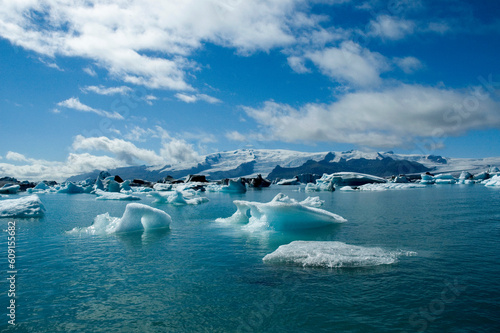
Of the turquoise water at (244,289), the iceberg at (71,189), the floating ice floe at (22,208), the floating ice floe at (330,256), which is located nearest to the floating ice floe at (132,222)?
the turquoise water at (244,289)

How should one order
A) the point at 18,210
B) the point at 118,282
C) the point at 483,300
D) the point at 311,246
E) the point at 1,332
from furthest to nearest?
the point at 18,210 → the point at 311,246 → the point at 118,282 → the point at 483,300 → the point at 1,332

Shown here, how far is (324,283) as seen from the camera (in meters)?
7.59

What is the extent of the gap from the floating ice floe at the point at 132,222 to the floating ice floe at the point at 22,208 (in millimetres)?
7930

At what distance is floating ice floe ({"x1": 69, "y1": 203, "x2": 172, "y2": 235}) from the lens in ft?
50.0

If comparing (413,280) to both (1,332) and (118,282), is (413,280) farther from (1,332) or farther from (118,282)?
(1,332)

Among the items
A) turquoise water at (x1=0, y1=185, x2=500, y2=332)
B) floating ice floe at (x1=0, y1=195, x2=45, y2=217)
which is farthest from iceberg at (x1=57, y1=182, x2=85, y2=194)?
turquoise water at (x1=0, y1=185, x2=500, y2=332)

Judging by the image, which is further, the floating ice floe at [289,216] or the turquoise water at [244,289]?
the floating ice floe at [289,216]

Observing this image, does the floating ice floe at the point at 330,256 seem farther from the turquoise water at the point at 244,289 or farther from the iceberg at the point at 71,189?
the iceberg at the point at 71,189

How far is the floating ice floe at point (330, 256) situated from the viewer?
29.5ft

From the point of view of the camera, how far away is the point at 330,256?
931 centimetres

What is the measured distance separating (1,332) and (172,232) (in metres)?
10.4

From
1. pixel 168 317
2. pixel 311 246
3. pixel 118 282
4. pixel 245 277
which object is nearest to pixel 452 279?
pixel 311 246

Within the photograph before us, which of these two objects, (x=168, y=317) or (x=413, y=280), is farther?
(x=413, y=280)

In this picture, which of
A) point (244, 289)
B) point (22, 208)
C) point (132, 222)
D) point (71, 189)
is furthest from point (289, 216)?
point (71, 189)
